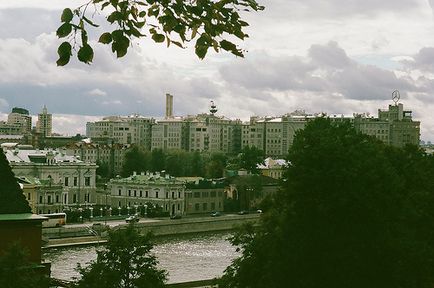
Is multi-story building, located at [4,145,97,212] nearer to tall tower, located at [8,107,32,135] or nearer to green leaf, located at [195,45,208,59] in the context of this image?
green leaf, located at [195,45,208,59]

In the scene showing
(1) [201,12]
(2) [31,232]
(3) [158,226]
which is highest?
(1) [201,12]

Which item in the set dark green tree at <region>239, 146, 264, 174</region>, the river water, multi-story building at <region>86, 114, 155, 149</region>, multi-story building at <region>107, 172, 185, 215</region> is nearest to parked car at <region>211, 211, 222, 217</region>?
multi-story building at <region>107, 172, 185, 215</region>

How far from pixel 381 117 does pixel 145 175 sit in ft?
223

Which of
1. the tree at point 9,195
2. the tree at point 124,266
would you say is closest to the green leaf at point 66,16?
the tree at point 124,266

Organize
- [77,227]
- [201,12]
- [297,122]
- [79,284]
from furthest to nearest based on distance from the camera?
[297,122], [77,227], [79,284], [201,12]

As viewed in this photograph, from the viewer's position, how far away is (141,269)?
528 inches

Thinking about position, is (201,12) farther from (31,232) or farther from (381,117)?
(381,117)

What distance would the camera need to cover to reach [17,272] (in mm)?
11273

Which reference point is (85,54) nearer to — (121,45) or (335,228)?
(121,45)

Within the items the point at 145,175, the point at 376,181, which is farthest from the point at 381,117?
the point at 376,181

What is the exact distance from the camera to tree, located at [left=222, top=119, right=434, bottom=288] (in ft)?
44.7

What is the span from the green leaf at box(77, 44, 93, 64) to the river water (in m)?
24.2

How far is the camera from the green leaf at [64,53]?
355cm

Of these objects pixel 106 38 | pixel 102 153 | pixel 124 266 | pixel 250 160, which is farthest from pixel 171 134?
pixel 106 38
